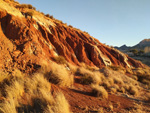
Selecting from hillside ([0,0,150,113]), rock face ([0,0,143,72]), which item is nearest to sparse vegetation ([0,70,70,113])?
hillside ([0,0,150,113])

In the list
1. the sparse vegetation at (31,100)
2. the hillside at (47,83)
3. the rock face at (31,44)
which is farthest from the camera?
the rock face at (31,44)

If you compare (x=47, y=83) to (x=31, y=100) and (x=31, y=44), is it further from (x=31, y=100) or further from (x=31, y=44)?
(x=31, y=44)

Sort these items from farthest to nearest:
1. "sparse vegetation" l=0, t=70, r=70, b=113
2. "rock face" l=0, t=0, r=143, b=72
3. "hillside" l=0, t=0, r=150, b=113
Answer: "rock face" l=0, t=0, r=143, b=72 → "hillside" l=0, t=0, r=150, b=113 → "sparse vegetation" l=0, t=70, r=70, b=113

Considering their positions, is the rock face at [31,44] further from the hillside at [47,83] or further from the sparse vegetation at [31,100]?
the sparse vegetation at [31,100]

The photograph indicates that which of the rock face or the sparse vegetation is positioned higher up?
the rock face

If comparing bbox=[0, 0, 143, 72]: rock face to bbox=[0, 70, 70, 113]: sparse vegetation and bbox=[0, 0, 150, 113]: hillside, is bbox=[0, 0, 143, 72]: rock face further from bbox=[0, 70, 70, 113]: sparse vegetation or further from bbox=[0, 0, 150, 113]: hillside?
bbox=[0, 70, 70, 113]: sparse vegetation

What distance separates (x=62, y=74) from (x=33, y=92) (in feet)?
7.10

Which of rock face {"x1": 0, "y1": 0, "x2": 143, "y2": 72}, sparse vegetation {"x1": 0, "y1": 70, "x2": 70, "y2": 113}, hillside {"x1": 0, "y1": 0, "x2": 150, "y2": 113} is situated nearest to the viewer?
sparse vegetation {"x1": 0, "y1": 70, "x2": 70, "y2": 113}

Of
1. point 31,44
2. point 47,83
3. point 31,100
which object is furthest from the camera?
point 31,44

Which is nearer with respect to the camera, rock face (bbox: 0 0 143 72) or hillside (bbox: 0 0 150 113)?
hillside (bbox: 0 0 150 113)

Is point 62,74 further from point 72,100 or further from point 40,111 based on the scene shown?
point 40,111

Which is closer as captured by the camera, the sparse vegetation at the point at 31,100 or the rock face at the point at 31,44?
the sparse vegetation at the point at 31,100

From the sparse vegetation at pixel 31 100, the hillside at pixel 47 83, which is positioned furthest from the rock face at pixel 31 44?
the sparse vegetation at pixel 31 100

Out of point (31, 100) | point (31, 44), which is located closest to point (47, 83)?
point (31, 100)
